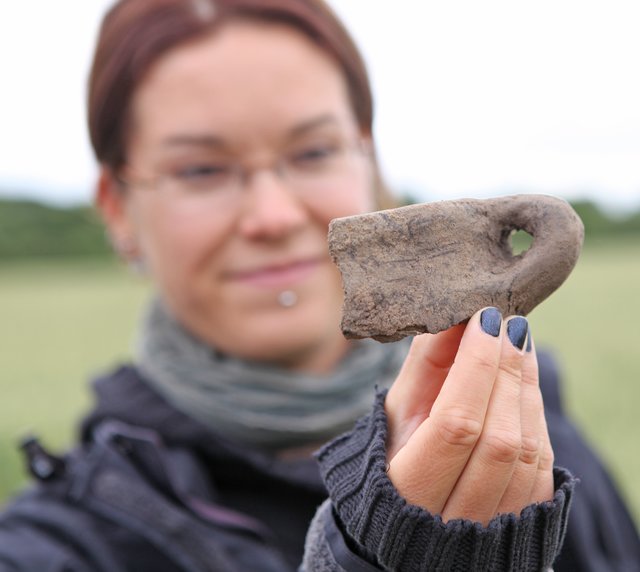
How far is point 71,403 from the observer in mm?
6789

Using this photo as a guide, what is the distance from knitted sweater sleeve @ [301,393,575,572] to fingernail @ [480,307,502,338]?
0.25m

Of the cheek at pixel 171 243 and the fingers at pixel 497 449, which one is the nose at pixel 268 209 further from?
the fingers at pixel 497 449

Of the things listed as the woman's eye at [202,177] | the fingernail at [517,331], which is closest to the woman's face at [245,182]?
the woman's eye at [202,177]

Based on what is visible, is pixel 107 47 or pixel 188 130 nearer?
pixel 188 130

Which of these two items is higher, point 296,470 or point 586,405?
point 296,470

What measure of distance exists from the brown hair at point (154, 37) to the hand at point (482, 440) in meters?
1.50

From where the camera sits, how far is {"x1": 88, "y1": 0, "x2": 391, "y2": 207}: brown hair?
8.01ft

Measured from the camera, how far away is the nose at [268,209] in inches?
91.0


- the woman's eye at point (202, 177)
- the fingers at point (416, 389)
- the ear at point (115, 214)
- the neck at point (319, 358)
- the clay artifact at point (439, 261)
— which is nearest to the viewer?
the fingers at point (416, 389)

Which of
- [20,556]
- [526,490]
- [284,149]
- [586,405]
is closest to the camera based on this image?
[526,490]

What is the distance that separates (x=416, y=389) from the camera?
56.2 inches

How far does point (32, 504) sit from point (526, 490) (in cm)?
154

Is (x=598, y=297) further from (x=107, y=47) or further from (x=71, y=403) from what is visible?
(x=107, y=47)

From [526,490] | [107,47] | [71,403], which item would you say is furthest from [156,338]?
[71,403]
